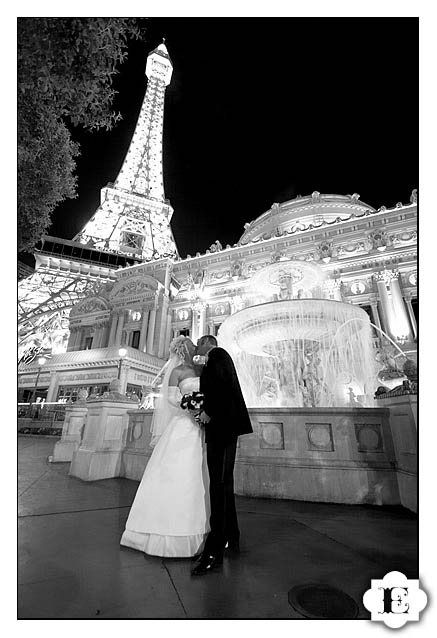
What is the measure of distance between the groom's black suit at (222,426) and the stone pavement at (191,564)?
0.35m

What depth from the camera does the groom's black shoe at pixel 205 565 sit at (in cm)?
204

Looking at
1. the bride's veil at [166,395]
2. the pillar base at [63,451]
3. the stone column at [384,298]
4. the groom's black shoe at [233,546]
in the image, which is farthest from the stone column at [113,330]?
the groom's black shoe at [233,546]

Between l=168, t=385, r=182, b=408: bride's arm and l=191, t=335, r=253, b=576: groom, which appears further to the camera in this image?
l=168, t=385, r=182, b=408: bride's arm

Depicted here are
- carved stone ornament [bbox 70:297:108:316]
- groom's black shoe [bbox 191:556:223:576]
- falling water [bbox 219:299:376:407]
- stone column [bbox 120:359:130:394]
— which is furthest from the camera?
carved stone ornament [bbox 70:297:108:316]

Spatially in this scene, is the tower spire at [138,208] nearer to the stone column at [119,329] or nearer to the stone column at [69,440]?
the stone column at [119,329]

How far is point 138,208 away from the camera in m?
55.6

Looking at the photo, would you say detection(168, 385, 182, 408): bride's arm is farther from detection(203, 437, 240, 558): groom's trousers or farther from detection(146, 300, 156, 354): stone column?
detection(146, 300, 156, 354): stone column

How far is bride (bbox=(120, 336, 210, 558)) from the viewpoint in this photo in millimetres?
2355

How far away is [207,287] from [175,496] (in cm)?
2605

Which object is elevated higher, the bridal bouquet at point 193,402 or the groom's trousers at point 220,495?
the bridal bouquet at point 193,402

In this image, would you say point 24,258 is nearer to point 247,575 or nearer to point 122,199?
point 247,575

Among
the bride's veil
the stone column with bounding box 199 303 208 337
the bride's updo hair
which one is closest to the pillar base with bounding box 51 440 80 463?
the bride's veil

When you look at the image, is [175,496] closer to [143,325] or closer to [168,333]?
[168,333]
